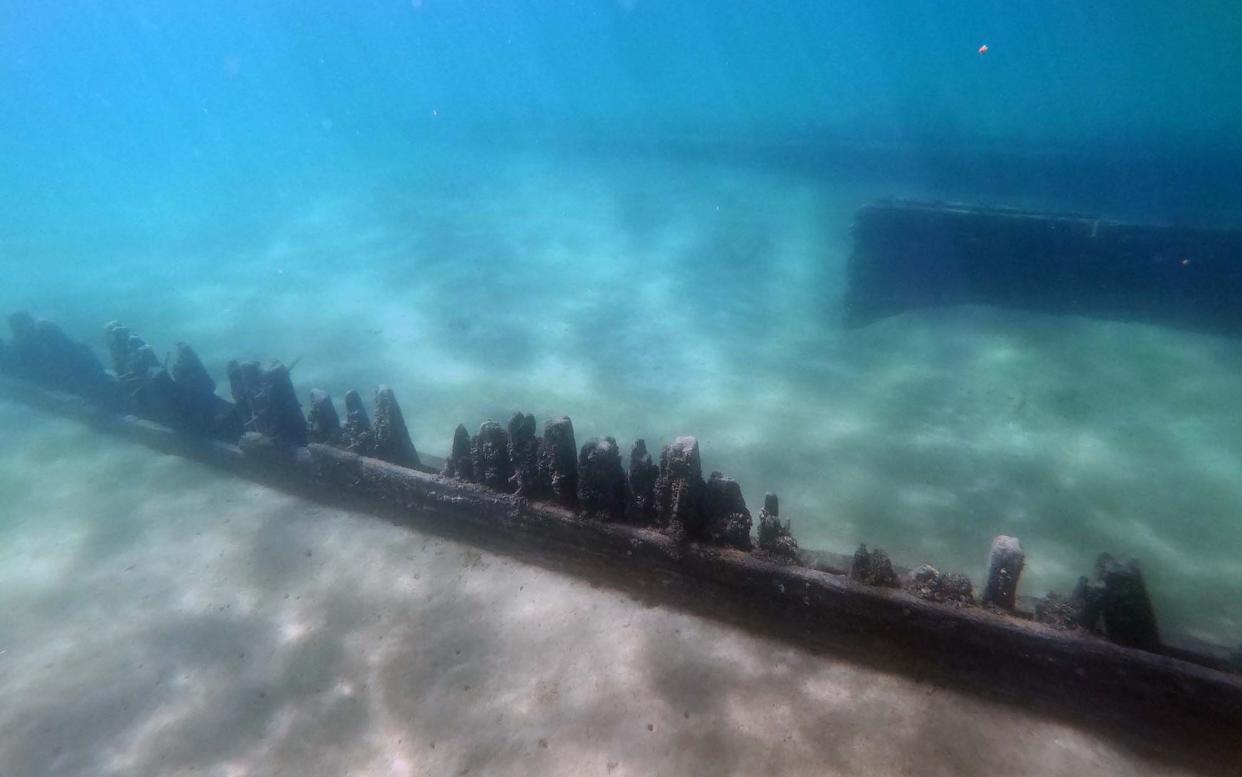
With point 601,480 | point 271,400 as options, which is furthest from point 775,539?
point 271,400

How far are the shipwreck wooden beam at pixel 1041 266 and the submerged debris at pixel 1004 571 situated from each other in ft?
27.4

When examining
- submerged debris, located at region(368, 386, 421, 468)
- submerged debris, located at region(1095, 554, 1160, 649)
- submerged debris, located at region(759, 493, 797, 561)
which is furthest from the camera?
submerged debris, located at region(368, 386, 421, 468)

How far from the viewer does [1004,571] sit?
4.50 m

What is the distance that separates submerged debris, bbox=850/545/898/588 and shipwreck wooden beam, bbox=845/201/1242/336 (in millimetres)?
8358

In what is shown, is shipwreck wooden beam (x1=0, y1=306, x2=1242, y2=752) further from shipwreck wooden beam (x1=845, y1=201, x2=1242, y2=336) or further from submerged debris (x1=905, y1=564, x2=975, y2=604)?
shipwreck wooden beam (x1=845, y1=201, x2=1242, y2=336)

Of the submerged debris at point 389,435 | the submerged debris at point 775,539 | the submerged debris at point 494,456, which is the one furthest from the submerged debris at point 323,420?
the submerged debris at point 775,539

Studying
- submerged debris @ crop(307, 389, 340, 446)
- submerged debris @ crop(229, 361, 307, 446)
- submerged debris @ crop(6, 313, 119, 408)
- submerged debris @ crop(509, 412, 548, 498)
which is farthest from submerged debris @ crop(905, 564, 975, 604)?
submerged debris @ crop(6, 313, 119, 408)

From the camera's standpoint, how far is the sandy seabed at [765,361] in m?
7.29

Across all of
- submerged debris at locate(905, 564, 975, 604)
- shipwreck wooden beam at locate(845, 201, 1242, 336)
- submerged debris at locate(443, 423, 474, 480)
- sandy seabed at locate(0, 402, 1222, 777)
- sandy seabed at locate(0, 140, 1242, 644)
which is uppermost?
shipwreck wooden beam at locate(845, 201, 1242, 336)

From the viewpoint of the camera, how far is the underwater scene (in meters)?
4.62

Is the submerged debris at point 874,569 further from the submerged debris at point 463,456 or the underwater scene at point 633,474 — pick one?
the submerged debris at point 463,456

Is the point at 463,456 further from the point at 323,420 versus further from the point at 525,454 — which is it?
the point at 323,420

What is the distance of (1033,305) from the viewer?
11.8 metres

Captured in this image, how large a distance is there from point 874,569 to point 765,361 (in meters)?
6.80
